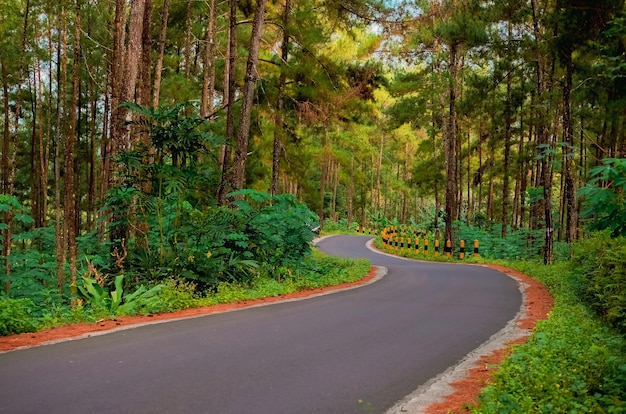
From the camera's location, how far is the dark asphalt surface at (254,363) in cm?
438

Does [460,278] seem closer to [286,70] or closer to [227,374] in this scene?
[286,70]

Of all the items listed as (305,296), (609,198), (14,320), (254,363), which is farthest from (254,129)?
(609,198)

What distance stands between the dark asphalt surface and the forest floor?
1.14 ft

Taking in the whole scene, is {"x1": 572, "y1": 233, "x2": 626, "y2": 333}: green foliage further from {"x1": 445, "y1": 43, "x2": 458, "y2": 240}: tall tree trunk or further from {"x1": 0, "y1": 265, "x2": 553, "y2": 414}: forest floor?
{"x1": 445, "y1": 43, "x2": 458, "y2": 240}: tall tree trunk

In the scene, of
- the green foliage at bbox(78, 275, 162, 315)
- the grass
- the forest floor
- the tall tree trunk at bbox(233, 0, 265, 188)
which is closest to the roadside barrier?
the forest floor

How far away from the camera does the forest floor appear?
15.6 ft

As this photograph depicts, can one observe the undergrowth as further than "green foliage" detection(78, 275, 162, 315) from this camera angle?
No

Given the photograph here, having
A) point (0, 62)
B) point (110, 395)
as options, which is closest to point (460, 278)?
point (110, 395)

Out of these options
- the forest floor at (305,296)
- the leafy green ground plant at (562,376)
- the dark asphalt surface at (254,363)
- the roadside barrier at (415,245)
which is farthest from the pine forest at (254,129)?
the dark asphalt surface at (254,363)

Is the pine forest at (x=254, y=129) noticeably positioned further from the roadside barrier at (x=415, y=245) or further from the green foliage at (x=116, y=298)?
the roadside barrier at (x=415, y=245)

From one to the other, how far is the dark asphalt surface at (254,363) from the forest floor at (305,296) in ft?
1.14

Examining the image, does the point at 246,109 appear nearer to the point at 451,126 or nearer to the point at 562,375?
the point at 562,375

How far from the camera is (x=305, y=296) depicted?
1106 centimetres

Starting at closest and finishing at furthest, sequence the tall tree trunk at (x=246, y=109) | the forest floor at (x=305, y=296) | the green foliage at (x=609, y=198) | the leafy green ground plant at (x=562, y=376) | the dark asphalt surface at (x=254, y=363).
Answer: the leafy green ground plant at (x=562, y=376) < the dark asphalt surface at (x=254, y=363) < the forest floor at (x=305, y=296) < the green foliage at (x=609, y=198) < the tall tree trunk at (x=246, y=109)
